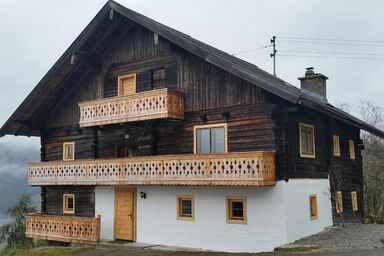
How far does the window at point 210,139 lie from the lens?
66.3ft

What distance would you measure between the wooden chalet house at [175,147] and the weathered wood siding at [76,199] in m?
0.07

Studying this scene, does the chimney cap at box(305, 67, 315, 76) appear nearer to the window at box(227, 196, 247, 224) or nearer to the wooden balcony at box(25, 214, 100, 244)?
the window at box(227, 196, 247, 224)

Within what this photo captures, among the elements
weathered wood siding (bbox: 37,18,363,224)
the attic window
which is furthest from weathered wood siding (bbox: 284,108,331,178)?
the attic window

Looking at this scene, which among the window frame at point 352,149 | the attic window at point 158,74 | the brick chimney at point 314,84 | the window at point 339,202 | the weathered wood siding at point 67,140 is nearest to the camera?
the attic window at point 158,74

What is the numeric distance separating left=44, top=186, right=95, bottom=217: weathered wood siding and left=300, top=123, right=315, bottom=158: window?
35.0ft

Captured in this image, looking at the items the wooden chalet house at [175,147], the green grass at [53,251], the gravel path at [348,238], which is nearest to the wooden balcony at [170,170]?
the wooden chalet house at [175,147]

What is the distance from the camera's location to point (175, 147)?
21.6m

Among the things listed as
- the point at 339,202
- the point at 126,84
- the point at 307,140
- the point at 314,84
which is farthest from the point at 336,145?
the point at 126,84

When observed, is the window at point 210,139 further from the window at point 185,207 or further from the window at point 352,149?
the window at point 352,149

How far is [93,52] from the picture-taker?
81.5 ft

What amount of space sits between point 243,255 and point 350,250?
3725 mm

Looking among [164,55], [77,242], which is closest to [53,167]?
[77,242]

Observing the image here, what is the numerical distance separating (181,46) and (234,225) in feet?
25.6

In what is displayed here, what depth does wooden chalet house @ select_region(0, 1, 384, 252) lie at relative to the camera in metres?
18.7
